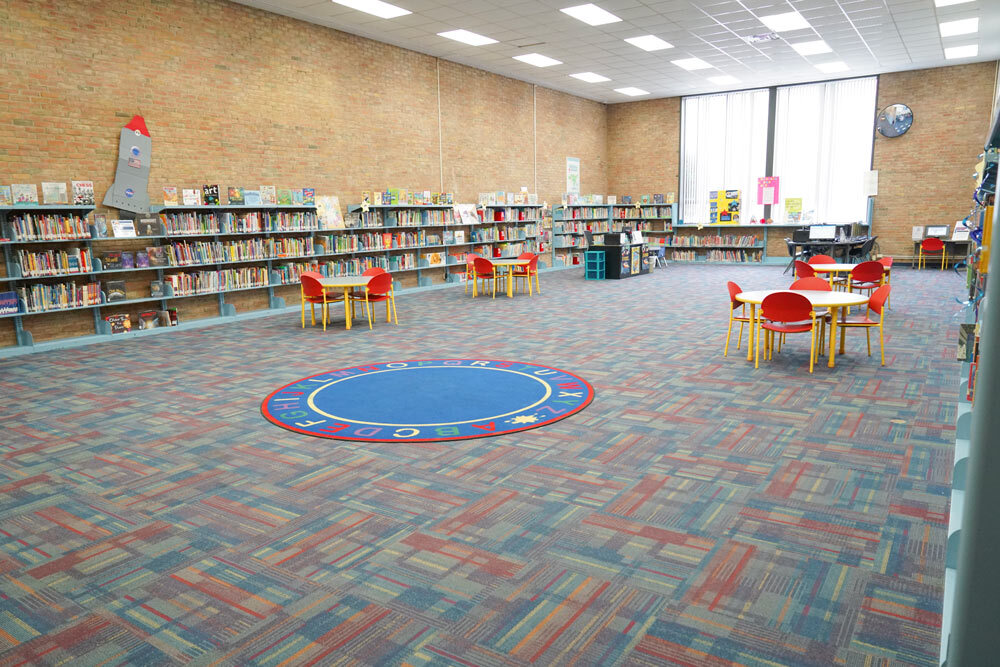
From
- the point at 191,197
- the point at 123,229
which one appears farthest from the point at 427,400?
the point at 191,197

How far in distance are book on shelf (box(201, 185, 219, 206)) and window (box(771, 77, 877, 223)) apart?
14.3m

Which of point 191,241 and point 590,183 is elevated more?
point 590,183

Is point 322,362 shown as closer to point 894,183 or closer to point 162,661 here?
point 162,661

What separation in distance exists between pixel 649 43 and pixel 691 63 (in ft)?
7.32

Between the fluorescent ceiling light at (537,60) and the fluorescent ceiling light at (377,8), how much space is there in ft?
12.2

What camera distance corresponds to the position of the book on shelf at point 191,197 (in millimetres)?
9203

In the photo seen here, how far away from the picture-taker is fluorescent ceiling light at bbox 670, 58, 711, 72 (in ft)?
46.3

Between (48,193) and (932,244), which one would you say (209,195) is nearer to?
(48,193)

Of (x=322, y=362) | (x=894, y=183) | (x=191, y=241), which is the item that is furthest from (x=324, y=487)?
(x=894, y=183)

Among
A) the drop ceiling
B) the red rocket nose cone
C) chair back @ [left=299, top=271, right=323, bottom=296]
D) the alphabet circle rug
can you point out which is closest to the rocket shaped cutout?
the red rocket nose cone

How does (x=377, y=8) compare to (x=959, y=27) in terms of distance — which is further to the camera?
(x=959, y=27)

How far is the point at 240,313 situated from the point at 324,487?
7421mm

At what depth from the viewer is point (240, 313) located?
1040 cm

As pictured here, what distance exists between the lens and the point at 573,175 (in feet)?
60.7
